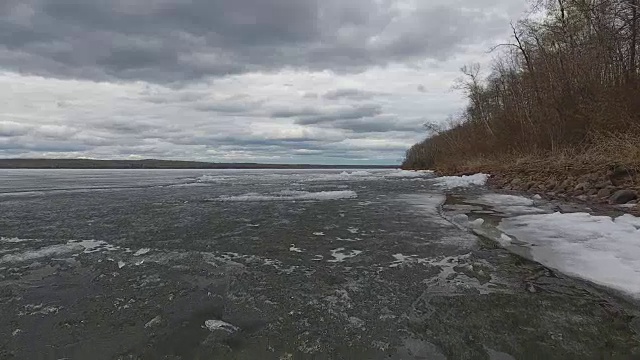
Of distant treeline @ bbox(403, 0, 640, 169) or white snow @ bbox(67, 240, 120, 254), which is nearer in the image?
white snow @ bbox(67, 240, 120, 254)

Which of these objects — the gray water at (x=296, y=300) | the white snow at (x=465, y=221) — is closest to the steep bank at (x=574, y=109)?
the white snow at (x=465, y=221)

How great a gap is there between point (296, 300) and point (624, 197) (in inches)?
405

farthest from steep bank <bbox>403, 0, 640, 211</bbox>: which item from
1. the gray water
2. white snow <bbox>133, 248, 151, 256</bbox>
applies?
white snow <bbox>133, 248, 151, 256</bbox>

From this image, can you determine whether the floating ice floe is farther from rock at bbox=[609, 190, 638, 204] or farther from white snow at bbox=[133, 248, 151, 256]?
rock at bbox=[609, 190, 638, 204]

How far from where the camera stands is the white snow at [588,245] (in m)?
4.72

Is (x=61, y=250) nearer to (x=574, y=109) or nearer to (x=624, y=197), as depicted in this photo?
(x=624, y=197)

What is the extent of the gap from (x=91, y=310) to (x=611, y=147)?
15.6 m

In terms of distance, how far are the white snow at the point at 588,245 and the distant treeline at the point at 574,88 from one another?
19.3 ft

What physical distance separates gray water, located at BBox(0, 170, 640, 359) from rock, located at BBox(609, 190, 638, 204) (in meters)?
5.75

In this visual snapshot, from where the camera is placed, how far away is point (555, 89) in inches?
861

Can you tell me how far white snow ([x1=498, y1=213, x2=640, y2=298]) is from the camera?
4.72 metres

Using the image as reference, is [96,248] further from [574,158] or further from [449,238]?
[574,158]

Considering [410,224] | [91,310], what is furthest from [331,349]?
[410,224]

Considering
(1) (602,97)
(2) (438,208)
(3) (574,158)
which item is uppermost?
(1) (602,97)
